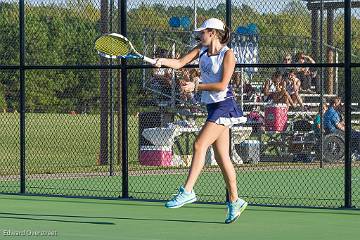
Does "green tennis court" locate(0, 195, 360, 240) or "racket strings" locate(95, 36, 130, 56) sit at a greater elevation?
"racket strings" locate(95, 36, 130, 56)

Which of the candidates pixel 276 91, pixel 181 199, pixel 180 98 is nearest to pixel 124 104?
pixel 181 199

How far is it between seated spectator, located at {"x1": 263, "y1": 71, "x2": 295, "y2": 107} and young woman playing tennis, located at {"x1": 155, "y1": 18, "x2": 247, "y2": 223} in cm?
984

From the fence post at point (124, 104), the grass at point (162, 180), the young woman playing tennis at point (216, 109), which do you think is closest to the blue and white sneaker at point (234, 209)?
the young woman playing tennis at point (216, 109)

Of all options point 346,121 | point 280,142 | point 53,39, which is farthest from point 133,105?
point 346,121

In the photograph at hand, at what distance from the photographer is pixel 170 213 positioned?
1347cm

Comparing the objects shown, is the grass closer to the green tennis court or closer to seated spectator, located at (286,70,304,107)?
seated spectator, located at (286,70,304,107)

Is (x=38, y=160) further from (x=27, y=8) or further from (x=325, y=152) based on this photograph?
(x=325, y=152)

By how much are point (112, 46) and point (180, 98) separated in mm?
9849

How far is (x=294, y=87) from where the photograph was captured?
22609 millimetres

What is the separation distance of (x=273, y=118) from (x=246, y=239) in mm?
11692

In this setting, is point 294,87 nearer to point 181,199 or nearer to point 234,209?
point 234,209

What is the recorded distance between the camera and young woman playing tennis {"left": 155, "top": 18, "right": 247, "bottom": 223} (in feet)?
39.7

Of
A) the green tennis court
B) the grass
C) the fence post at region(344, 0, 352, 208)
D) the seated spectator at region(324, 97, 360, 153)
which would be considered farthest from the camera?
the seated spectator at region(324, 97, 360, 153)

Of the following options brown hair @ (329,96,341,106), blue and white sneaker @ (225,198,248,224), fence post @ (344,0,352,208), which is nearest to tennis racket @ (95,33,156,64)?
blue and white sneaker @ (225,198,248,224)
